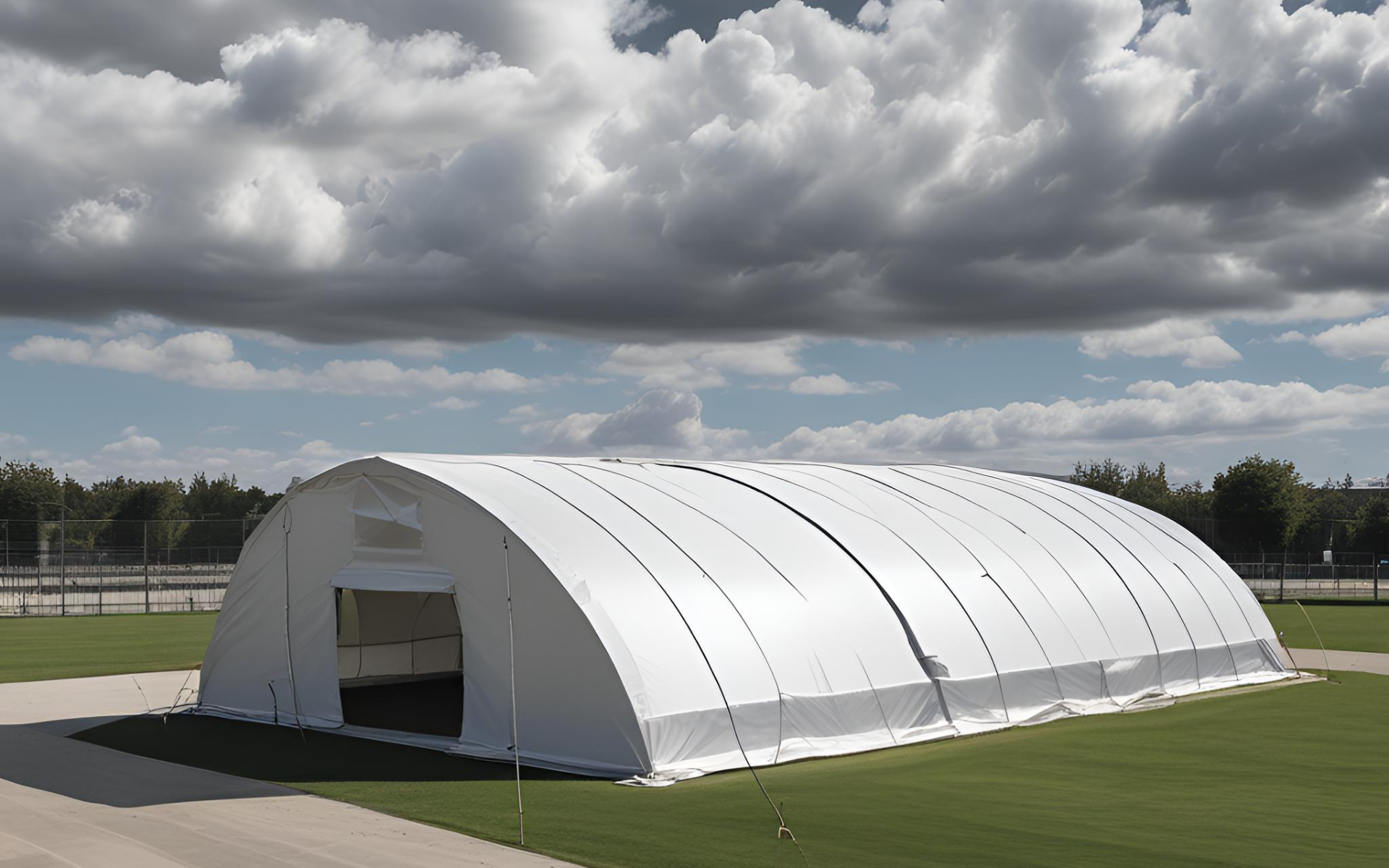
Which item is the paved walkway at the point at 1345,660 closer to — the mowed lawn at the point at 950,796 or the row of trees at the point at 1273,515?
the mowed lawn at the point at 950,796

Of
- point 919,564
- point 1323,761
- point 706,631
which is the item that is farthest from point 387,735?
point 1323,761

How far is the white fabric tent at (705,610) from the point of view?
14.7 metres

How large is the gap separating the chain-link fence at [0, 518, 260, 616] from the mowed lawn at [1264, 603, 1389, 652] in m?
38.2

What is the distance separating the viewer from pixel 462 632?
1673 cm

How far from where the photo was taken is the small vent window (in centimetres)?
1683

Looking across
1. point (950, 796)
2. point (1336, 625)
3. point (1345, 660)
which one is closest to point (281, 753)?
point (950, 796)

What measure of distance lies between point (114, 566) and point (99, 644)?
17.5 metres

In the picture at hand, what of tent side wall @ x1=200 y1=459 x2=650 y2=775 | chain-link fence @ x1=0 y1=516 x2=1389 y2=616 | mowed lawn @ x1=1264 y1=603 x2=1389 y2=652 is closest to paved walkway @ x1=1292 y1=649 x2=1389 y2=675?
mowed lawn @ x1=1264 y1=603 x2=1389 y2=652

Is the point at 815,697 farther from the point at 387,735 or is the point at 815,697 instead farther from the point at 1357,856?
the point at 1357,856

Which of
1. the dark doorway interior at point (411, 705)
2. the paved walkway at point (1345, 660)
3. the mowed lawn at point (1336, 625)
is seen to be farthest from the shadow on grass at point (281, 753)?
the mowed lawn at point (1336, 625)

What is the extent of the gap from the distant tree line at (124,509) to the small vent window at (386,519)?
3456 centimetres

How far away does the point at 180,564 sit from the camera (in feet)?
166

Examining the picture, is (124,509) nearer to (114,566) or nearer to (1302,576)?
(114,566)

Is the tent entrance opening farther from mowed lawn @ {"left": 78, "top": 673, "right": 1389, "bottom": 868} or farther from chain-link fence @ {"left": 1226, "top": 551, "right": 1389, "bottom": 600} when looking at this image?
chain-link fence @ {"left": 1226, "top": 551, "right": 1389, "bottom": 600}
